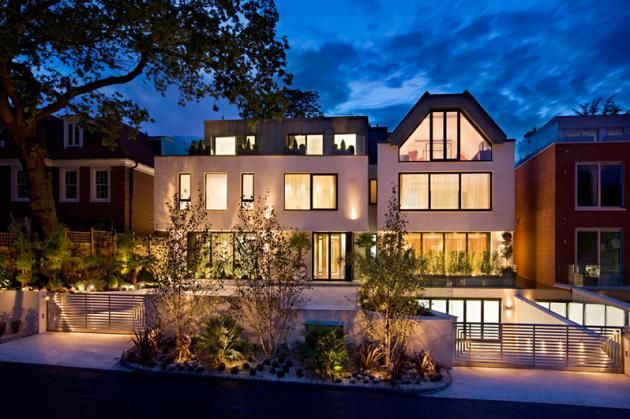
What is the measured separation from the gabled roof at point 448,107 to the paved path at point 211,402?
535 inches

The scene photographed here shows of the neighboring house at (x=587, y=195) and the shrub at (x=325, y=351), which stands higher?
the neighboring house at (x=587, y=195)

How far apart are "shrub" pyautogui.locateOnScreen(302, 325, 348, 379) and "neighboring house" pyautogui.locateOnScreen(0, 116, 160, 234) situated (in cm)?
1609

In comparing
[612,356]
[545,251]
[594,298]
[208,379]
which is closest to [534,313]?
[594,298]

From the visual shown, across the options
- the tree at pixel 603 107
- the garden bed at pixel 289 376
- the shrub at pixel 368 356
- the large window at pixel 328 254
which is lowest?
the garden bed at pixel 289 376

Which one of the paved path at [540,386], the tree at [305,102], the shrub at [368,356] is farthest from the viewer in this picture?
the tree at [305,102]

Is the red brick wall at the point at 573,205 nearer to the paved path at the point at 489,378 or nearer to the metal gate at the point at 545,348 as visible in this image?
the metal gate at the point at 545,348

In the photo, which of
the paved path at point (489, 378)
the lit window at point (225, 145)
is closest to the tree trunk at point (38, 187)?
the paved path at point (489, 378)

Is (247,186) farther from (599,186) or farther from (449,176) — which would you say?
(599,186)

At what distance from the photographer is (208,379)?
29.7ft

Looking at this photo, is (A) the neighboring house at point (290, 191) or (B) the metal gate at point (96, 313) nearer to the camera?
(B) the metal gate at point (96, 313)

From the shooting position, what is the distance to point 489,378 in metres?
9.48

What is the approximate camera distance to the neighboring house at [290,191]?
19828 mm

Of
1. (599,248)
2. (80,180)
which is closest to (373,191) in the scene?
(599,248)

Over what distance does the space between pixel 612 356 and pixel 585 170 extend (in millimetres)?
10940
